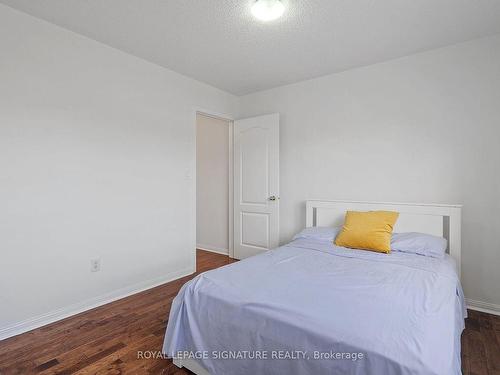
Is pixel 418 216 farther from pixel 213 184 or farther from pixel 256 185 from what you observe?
pixel 213 184

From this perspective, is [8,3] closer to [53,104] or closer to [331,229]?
[53,104]

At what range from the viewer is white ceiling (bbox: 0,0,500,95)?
2064 millimetres

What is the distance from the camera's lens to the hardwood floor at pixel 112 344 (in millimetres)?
1743

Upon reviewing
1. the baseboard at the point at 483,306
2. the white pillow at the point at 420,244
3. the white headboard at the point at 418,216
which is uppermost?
the white headboard at the point at 418,216

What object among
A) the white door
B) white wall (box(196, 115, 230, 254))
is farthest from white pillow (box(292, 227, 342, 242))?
white wall (box(196, 115, 230, 254))

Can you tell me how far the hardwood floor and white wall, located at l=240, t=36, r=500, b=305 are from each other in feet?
2.48

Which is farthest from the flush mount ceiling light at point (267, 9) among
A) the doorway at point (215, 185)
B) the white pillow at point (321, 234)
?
the doorway at point (215, 185)

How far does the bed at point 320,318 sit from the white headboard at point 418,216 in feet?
1.44

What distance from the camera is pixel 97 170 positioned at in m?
2.61

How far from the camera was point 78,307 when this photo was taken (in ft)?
8.14

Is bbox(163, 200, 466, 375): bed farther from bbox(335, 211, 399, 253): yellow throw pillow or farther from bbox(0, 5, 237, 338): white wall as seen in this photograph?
bbox(0, 5, 237, 338): white wall

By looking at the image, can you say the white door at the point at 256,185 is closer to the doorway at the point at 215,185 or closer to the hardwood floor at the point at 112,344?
the doorway at the point at 215,185

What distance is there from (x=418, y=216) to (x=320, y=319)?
1947mm

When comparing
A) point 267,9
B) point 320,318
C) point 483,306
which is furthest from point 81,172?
point 483,306
